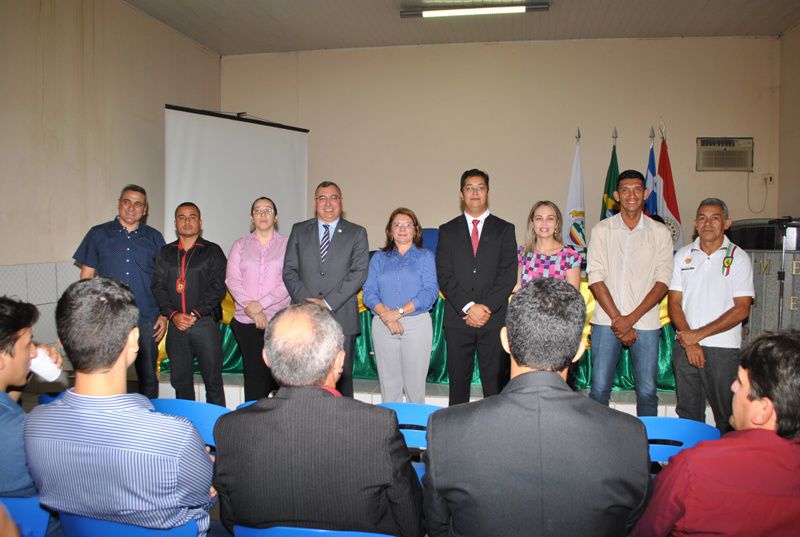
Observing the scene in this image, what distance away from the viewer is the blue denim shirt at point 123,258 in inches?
138

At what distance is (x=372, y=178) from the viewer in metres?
7.10

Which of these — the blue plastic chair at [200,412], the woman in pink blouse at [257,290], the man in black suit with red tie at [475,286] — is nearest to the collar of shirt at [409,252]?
the man in black suit with red tie at [475,286]

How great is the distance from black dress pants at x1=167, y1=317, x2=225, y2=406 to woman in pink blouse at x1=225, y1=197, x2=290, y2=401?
16 centimetres

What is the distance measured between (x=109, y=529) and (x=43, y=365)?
79 centimetres

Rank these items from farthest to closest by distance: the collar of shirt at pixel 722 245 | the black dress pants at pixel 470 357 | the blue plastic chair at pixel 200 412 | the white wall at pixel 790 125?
the white wall at pixel 790 125
the black dress pants at pixel 470 357
the collar of shirt at pixel 722 245
the blue plastic chair at pixel 200 412

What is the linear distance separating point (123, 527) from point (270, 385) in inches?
89.9

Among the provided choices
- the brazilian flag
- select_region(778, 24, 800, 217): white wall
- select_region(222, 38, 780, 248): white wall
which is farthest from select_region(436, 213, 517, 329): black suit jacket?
select_region(778, 24, 800, 217): white wall

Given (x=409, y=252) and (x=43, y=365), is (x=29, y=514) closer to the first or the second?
(x=43, y=365)

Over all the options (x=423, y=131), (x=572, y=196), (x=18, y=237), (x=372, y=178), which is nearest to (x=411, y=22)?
(x=423, y=131)

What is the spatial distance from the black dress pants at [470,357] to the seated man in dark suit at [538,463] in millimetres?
1942

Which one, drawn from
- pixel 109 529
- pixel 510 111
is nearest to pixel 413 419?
pixel 109 529

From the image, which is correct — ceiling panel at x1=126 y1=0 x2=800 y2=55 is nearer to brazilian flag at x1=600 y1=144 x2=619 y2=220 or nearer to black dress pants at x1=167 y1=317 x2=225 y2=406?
brazilian flag at x1=600 y1=144 x2=619 y2=220

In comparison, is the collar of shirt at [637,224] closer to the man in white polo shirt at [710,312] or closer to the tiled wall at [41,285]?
the man in white polo shirt at [710,312]

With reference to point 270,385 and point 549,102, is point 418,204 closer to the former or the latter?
point 549,102
